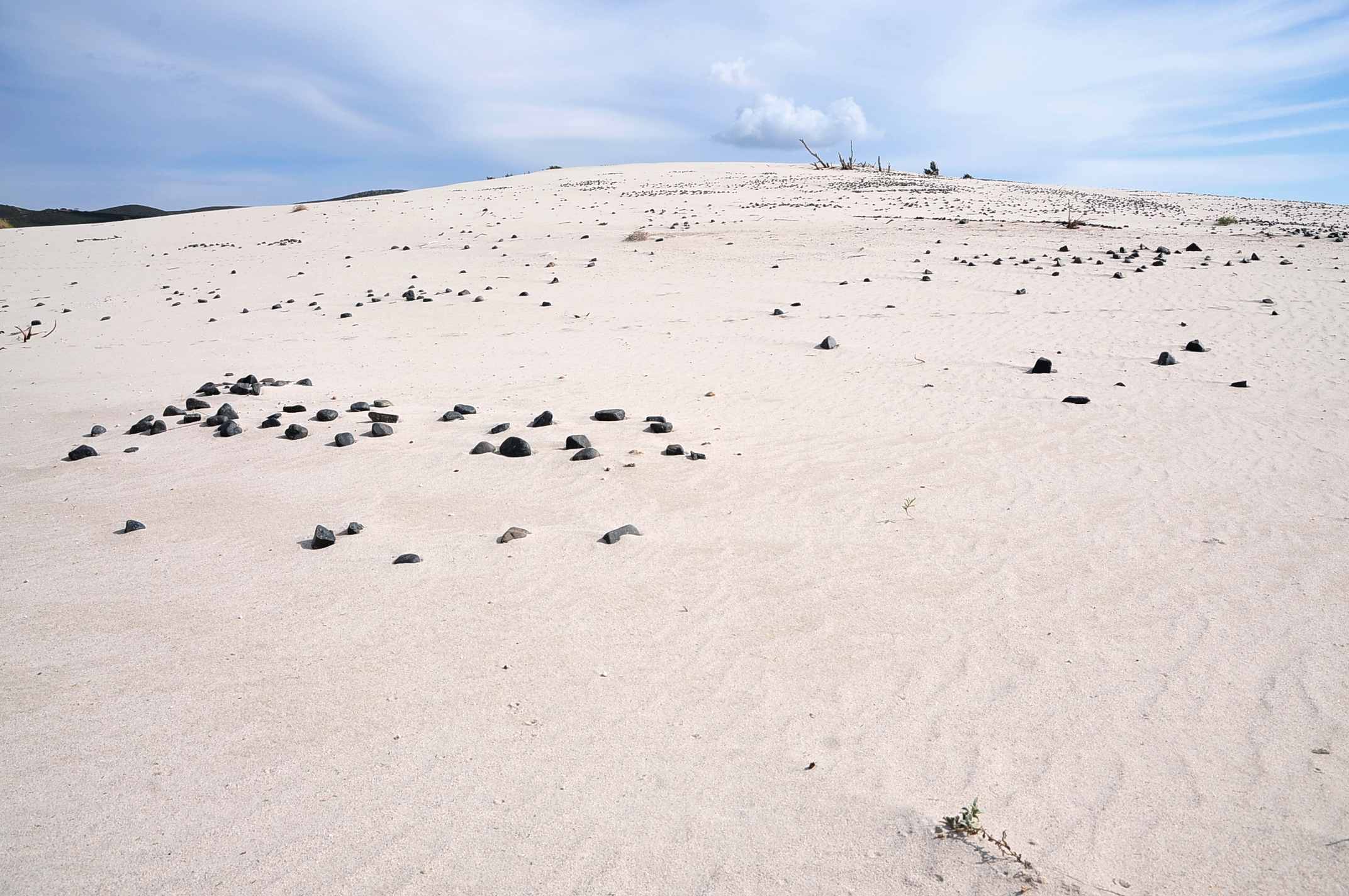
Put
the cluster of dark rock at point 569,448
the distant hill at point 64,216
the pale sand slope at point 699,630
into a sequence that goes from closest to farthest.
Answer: the pale sand slope at point 699,630 < the cluster of dark rock at point 569,448 < the distant hill at point 64,216

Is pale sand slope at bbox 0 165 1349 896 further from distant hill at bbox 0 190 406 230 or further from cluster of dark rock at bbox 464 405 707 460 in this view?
distant hill at bbox 0 190 406 230

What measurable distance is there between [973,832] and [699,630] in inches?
58.5

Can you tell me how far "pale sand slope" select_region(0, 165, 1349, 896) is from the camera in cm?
237

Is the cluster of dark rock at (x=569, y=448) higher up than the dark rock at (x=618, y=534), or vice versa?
the cluster of dark rock at (x=569, y=448)

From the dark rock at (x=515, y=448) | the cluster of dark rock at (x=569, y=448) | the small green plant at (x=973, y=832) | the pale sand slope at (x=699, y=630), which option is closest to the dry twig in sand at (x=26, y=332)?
the pale sand slope at (x=699, y=630)

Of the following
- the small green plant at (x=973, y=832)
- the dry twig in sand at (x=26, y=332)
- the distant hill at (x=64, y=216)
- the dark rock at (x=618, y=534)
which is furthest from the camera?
the distant hill at (x=64, y=216)

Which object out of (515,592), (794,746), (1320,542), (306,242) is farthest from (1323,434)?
(306,242)

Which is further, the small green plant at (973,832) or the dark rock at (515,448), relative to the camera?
the dark rock at (515,448)

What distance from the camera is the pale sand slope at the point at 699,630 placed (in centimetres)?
237

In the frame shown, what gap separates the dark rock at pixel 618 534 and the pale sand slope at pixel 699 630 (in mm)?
59

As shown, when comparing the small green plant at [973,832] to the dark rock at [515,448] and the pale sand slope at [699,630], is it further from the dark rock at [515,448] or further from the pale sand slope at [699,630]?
the dark rock at [515,448]

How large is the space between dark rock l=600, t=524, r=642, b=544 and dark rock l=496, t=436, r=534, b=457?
4.94 feet

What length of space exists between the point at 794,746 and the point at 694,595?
3.91 feet

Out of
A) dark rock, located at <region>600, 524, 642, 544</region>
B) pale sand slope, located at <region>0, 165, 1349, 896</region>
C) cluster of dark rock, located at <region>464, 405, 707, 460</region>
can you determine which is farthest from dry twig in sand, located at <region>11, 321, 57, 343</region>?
dark rock, located at <region>600, 524, 642, 544</region>
